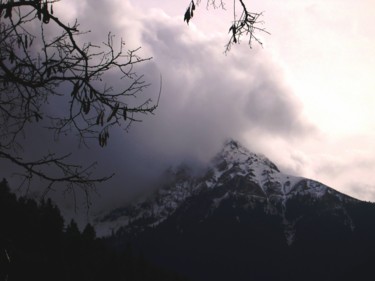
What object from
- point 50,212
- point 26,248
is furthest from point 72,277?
point 26,248

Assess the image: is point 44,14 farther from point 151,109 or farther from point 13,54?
point 151,109

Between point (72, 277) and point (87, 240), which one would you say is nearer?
point (72, 277)

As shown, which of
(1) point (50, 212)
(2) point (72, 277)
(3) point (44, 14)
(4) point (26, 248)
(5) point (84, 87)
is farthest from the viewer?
(1) point (50, 212)

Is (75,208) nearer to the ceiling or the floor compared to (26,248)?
nearer to the ceiling

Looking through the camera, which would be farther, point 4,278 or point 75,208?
point 75,208

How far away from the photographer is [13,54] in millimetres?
4574

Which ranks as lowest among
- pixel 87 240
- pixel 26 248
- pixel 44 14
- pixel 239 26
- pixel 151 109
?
pixel 26 248

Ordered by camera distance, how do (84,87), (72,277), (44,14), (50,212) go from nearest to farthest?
(44,14) < (84,87) < (72,277) < (50,212)

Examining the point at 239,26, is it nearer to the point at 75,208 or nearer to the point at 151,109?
the point at 151,109

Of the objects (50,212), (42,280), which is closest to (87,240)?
(50,212)

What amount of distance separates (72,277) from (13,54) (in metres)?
46.3

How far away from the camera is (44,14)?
14.8ft

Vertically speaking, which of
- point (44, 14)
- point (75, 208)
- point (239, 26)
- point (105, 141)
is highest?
point (239, 26)

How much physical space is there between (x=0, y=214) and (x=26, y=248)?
0.70 meters
